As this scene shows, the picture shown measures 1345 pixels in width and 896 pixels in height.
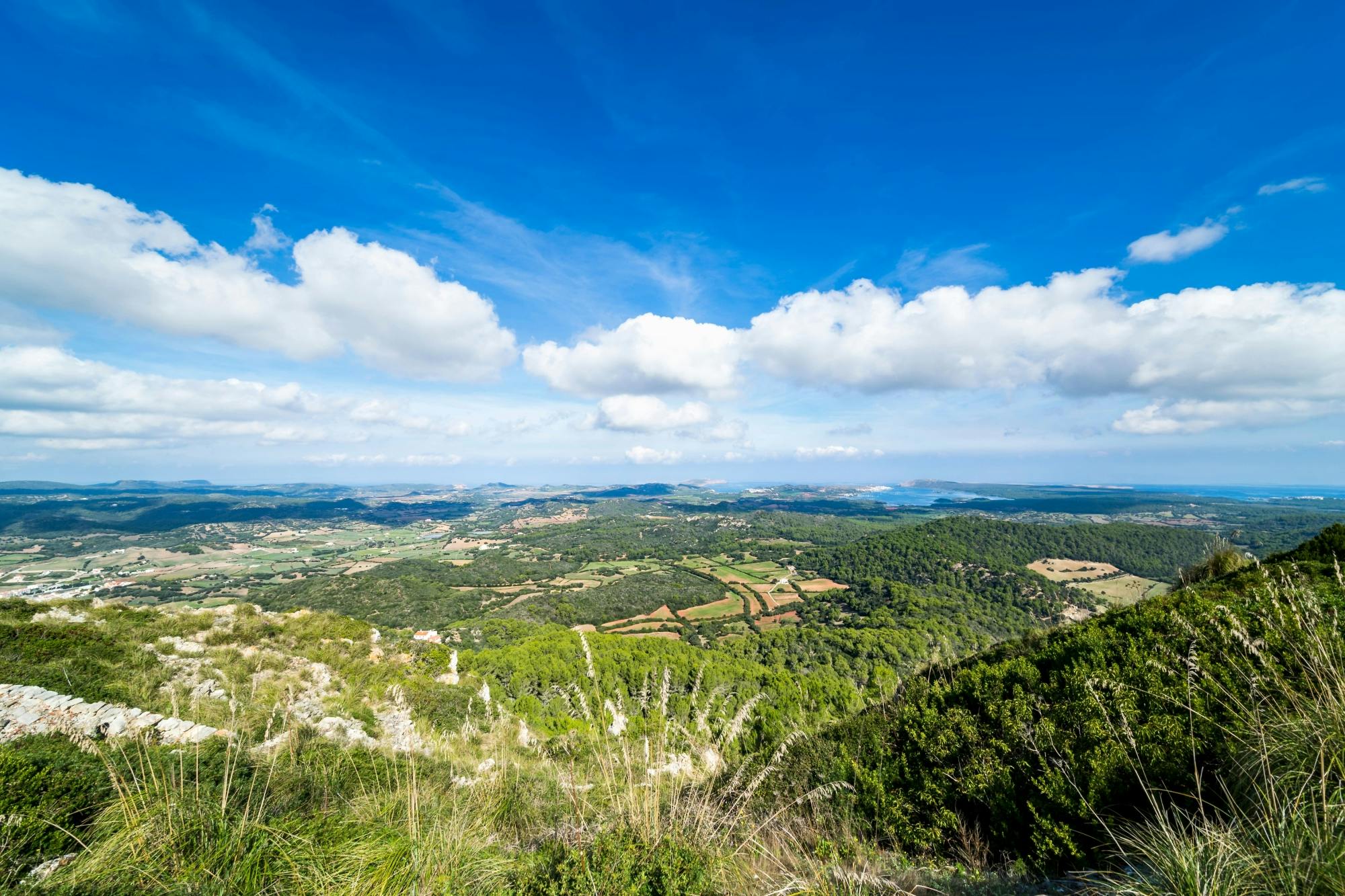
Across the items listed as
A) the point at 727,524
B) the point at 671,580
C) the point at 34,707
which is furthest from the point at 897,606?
the point at 727,524

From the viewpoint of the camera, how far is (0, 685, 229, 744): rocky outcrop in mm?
6512

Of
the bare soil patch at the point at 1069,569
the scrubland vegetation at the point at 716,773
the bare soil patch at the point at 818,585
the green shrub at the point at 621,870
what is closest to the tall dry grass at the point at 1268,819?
the scrubland vegetation at the point at 716,773

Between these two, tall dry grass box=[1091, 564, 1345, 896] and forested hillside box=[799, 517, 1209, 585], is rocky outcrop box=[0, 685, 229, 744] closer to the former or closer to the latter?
tall dry grass box=[1091, 564, 1345, 896]

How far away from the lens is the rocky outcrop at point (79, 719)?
651 centimetres

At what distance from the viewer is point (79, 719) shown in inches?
280

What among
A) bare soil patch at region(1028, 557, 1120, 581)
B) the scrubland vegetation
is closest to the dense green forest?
the scrubland vegetation

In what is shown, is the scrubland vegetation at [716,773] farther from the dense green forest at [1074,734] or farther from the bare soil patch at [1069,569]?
the bare soil patch at [1069,569]

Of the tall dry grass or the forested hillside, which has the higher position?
the tall dry grass

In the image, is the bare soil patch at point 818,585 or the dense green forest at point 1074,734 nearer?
the dense green forest at point 1074,734

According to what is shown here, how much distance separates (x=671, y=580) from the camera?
81125mm

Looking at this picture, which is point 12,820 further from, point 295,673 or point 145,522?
point 145,522

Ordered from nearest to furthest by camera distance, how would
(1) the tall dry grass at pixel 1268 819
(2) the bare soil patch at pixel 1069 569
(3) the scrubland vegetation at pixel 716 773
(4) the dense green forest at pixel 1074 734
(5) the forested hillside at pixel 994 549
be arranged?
1. (1) the tall dry grass at pixel 1268 819
2. (3) the scrubland vegetation at pixel 716 773
3. (4) the dense green forest at pixel 1074 734
4. (2) the bare soil patch at pixel 1069 569
5. (5) the forested hillside at pixel 994 549

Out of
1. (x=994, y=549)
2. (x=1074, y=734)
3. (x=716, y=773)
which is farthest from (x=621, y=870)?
(x=994, y=549)

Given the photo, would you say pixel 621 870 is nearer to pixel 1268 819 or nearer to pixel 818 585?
pixel 1268 819
